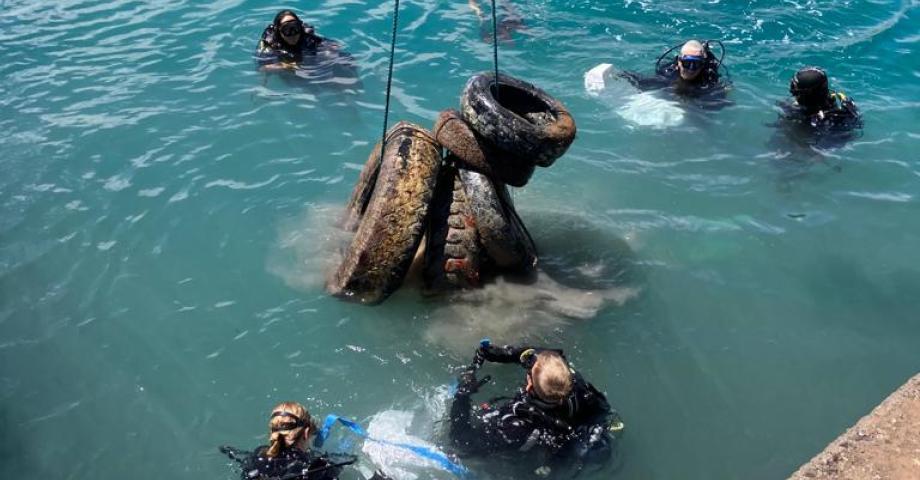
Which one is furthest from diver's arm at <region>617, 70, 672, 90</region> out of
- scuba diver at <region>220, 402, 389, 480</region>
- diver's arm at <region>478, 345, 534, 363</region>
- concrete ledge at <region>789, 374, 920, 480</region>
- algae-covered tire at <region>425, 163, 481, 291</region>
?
scuba diver at <region>220, 402, 389, 480</region>

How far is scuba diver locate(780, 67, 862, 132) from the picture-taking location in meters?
8.62

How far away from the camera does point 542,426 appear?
4.49 m

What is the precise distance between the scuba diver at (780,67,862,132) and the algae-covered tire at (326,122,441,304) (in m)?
5.56

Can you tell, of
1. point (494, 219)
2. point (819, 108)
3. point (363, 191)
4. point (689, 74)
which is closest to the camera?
point (494, 219)

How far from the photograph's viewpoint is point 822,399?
5.27 metres

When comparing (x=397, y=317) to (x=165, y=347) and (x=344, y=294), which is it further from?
(x=165, y=347)

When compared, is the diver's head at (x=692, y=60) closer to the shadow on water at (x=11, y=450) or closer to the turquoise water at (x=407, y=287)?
the turquoise water at (x=407, y=287)

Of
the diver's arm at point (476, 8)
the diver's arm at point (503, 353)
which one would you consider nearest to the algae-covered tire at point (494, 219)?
the diver's arm at point (503, 353)

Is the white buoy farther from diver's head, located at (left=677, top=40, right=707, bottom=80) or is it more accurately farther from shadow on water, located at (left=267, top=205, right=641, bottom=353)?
shadow on water, located at (left=267, top=205, right=641, bottom=353)

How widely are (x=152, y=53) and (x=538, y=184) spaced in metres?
6.92

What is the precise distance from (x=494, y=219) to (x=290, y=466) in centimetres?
247

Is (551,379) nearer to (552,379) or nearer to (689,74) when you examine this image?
(552,379)

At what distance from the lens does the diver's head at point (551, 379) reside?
4.27 meters

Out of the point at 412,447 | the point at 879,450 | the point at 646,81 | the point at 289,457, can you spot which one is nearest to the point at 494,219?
the point at 412,447
